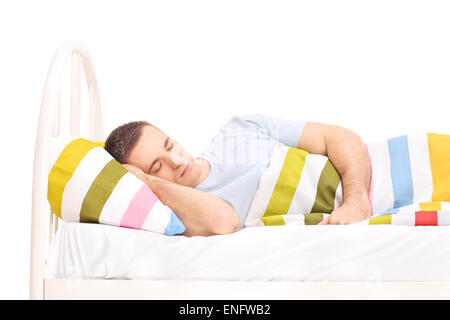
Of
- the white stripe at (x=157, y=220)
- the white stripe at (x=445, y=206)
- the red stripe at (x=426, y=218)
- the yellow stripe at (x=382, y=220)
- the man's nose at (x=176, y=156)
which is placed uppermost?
the man's nose at (x=176, y=156)

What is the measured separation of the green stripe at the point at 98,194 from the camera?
1255mm

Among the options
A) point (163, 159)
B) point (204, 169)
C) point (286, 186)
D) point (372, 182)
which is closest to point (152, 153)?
point (163, 159)

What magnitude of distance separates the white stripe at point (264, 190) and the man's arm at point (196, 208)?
0.10 meters

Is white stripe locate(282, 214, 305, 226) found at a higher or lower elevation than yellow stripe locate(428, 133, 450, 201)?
lower

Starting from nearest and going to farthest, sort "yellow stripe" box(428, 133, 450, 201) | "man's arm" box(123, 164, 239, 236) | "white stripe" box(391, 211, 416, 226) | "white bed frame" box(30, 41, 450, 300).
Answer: "white bed frame" box(30, 41, 450, 300) → "white stripe" box(391, 211, 416, 226) → "man's arm" box(123, 164, 239, 236) → "yellow stripe" box(428, 133, 450, 201)

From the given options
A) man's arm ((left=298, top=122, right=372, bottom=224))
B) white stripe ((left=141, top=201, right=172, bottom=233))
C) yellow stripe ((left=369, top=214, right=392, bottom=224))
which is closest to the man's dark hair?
white stripe ((left=141, top=201, right=172, bottom=233))

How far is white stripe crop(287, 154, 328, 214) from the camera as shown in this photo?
4.89 ft

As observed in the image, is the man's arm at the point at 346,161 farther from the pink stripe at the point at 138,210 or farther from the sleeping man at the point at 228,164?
the pink stripe at the point at 138,210

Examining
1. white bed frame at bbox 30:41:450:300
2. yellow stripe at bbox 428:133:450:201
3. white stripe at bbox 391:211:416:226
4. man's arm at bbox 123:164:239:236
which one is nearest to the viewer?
white bed frame at bbox 30:41:450:300

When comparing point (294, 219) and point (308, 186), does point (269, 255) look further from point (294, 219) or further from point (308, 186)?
point (308, 186)

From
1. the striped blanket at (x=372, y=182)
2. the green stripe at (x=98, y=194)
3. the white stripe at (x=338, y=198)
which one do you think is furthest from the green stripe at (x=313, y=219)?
the green stripe at (x=98, y=194)

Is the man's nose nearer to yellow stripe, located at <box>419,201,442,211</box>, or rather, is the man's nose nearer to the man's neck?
the man's neck

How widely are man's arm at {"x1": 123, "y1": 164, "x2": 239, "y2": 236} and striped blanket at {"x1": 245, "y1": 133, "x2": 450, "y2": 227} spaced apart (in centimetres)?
13
